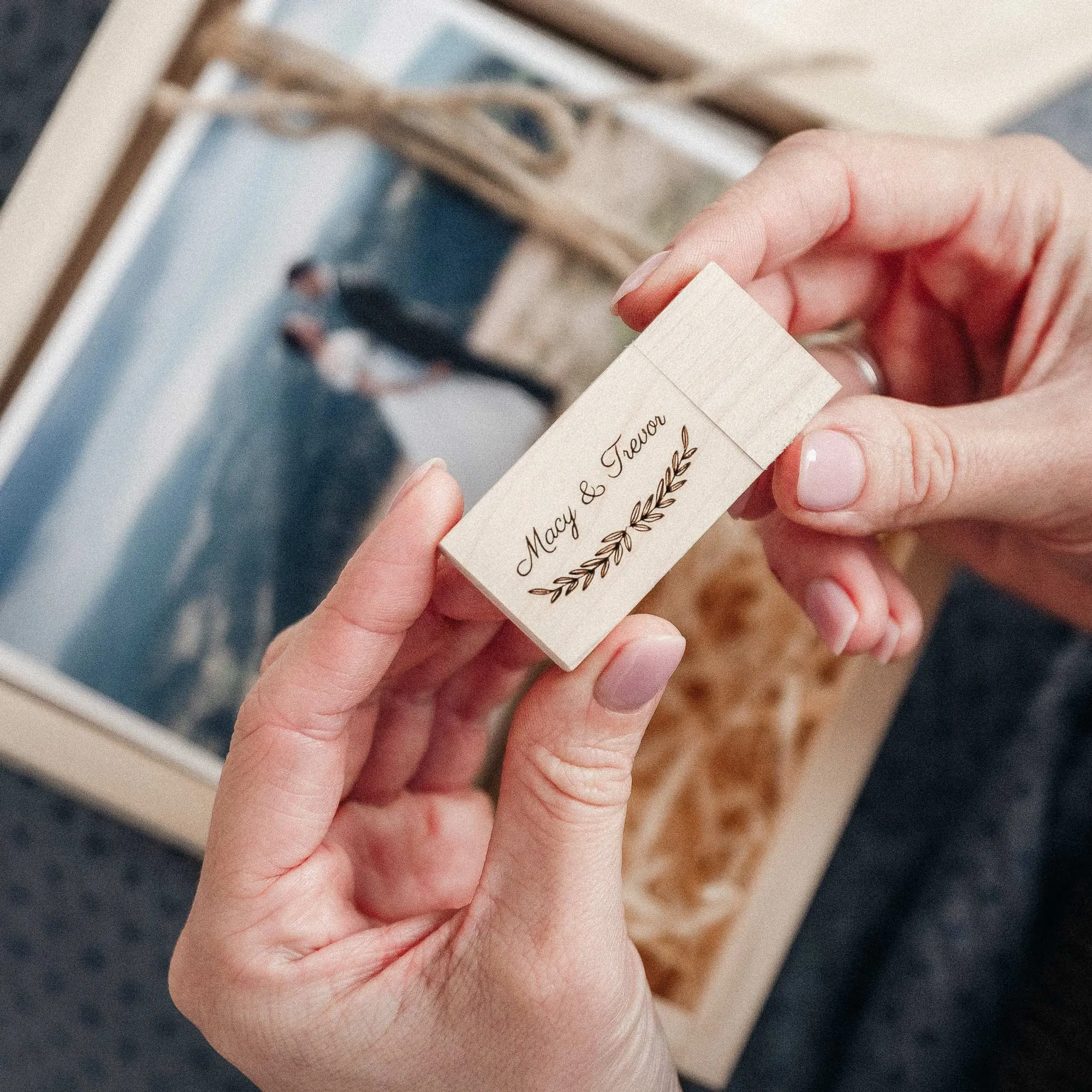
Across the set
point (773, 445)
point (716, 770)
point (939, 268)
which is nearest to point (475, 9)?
point (939, 268)

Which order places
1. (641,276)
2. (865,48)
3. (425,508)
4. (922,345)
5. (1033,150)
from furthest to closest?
(865,48) → (922,345) → (1033,150) → (641,276) → (425,508)

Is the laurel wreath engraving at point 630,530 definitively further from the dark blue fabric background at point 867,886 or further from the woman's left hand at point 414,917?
the dark blue fabric background at point 867,886

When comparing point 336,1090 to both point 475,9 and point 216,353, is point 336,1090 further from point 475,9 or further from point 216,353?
point 475,9

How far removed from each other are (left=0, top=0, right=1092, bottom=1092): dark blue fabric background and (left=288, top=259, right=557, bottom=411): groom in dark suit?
0.60 metres

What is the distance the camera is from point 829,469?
0.57 metres

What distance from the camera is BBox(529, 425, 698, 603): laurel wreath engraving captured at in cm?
53

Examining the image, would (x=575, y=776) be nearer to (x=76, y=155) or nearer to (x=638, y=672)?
(x=638, y=672)

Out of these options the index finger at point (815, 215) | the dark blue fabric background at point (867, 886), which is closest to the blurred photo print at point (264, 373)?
the index finger at point (815, 215)

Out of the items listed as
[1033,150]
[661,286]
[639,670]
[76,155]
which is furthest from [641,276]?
[76,155]

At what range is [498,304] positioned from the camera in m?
0.92

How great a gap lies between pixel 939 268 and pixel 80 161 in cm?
79

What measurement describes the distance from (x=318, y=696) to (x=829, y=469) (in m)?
0.35

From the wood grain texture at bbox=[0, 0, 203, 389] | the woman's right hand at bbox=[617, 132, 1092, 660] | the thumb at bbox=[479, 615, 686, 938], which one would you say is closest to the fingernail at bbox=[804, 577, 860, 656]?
the woman's right hand at bbox=[617, 132, 1092, 660]

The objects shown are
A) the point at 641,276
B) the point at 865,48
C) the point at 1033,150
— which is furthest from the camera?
the point at 865,48
